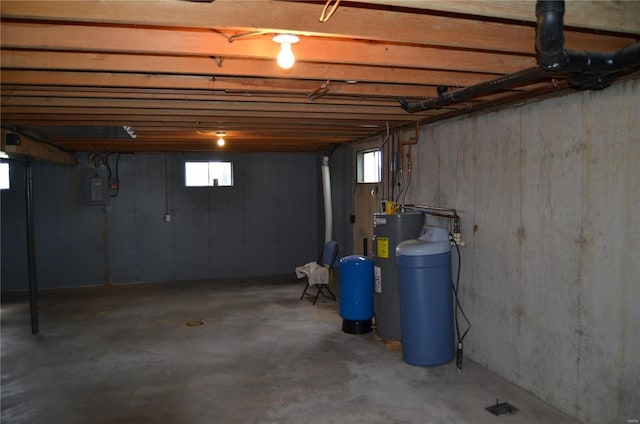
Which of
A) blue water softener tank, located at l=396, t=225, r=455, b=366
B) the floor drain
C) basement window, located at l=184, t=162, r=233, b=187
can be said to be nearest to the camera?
the floor drain

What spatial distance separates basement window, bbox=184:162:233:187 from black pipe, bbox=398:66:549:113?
17.8 feet

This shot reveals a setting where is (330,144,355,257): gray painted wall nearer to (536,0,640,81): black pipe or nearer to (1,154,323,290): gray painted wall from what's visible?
(1,154,323,290): gray painted wall

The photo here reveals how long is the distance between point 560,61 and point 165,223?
742cm

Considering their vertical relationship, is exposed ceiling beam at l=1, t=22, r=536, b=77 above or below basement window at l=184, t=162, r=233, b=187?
above

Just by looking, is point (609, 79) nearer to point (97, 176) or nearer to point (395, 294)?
point (395, 294)

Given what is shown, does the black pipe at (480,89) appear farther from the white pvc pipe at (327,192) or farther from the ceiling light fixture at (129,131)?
the white pvc pipe at (327,192)

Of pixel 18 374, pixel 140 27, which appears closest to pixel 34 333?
pixel 18 374

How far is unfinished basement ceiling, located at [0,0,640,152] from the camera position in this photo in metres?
2.05

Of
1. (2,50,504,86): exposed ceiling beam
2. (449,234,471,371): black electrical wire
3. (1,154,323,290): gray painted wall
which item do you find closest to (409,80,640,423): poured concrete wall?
(449,234,471,371): black electrical wire

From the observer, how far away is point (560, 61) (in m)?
2.25

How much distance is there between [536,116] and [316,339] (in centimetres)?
295

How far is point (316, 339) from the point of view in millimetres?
5070

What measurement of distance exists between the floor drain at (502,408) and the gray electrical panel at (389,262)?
137cm

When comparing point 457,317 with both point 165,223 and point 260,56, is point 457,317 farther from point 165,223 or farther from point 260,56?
point 165,223
